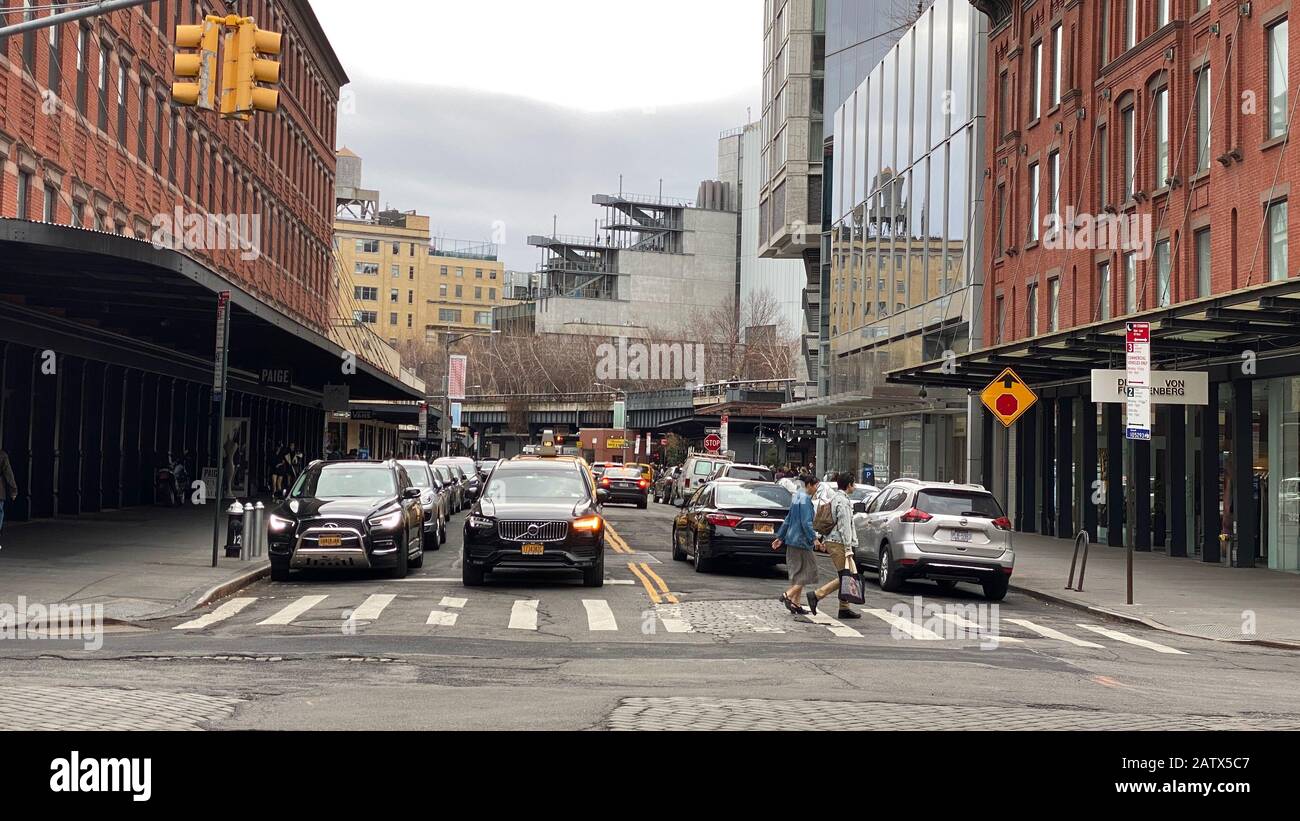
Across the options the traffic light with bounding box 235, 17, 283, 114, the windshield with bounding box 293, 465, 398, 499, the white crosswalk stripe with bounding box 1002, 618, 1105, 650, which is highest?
the traffic light with bounding box 235, 17, 283, 114

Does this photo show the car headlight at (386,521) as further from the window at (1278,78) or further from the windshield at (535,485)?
the window at (1278,78)

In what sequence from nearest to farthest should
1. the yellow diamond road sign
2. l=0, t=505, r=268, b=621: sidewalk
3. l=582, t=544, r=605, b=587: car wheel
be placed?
l=0, t=505, r=268, b=621: sidewalk < l=582, t=544, r=605, b=587: car wheel < the yellow diamond road sign

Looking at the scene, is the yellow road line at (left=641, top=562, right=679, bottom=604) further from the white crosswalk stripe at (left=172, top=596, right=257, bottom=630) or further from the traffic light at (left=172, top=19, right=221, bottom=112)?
the traffic light at (left=172, top=19, right=221, bottom=112)

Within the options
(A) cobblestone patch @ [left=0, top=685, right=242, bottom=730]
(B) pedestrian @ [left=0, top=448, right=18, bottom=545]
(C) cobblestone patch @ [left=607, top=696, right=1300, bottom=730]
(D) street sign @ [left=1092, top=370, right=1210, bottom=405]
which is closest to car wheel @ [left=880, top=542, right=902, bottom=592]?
(D) street sign @ [left=1092, top=370, right=1210, bottom=405]

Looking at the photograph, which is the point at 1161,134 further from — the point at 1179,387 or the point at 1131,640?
the point at 1131,640

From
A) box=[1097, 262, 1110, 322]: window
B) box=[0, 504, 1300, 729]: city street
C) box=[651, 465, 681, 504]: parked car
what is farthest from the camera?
box=[651, 465, 681, 504]: parked car

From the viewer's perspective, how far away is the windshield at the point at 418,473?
95.5ft

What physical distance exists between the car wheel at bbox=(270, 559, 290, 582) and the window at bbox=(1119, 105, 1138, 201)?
2205cm

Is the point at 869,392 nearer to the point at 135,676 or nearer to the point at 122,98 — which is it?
the point at 122,98

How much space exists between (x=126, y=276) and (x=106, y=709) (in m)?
14.7

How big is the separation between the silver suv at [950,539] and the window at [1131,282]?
14.9 metres

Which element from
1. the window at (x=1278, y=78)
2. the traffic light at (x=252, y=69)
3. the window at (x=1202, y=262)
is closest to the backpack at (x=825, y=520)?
the traffic light at (x=252, y=69)

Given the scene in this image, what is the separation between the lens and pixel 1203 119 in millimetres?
30250

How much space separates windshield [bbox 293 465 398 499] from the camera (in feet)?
70.9
